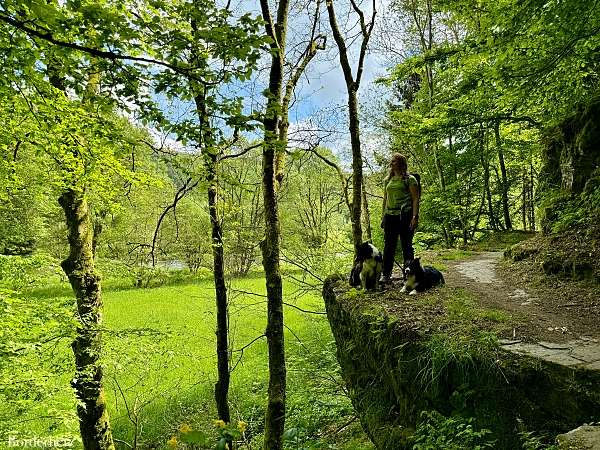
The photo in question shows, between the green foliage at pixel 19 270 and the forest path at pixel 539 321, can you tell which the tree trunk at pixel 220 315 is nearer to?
the green foliage at pixel 19 270

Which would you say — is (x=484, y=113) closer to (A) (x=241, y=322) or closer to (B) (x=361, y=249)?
(B) (x=361, y=249)

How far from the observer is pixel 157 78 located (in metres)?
2.99

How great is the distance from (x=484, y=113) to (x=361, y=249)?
13.3 feet

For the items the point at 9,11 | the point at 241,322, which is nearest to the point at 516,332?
the point at 9,11

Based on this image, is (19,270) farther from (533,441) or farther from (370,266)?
(533,441)

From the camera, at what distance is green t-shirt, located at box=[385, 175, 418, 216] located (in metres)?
5.89

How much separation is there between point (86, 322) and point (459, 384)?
6.57 metres

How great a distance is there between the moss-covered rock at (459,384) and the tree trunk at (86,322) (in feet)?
16.7

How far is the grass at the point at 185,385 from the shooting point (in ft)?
21.6

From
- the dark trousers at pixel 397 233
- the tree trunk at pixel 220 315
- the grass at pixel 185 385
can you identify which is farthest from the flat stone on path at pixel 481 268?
the tree trunk at pixel 220 315

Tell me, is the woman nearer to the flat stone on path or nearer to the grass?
the flat stone on path

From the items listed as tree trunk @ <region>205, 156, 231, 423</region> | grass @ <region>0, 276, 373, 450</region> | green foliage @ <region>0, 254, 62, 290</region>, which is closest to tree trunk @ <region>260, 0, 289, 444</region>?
grass @ <region>0, 276, 373, 450</region>

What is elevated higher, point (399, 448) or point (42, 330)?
point (42, 330)

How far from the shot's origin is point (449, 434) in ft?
10.1
